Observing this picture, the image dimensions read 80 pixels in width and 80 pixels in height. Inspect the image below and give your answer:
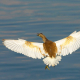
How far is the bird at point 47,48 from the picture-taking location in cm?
1154

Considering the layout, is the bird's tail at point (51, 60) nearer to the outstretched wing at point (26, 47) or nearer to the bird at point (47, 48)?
the bird at point (47, 48)

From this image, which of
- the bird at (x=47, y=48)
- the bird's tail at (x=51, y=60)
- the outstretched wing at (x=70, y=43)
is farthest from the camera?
the outstretched wing at (x=70, y=43)

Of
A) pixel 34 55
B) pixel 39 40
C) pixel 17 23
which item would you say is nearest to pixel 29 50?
pixel 34 55

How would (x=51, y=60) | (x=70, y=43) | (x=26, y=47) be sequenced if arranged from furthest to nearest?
(x=70, y=43)
(x=26, y=47)
(x=51, y=60)

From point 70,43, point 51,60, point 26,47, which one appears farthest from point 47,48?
point 70,43

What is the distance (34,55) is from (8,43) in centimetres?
90

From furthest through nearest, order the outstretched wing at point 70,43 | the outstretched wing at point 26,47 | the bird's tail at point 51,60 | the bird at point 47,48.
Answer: the outstretched wing at point 70,43, the outstretched wing at point 26,47, the bird at point 47,48, the bird's tail at point 51,60

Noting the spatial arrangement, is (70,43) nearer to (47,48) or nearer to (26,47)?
(47,48)

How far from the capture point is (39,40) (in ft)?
52.7

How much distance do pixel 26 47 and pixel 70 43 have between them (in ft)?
4.71

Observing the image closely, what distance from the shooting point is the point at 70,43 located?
12.3 m

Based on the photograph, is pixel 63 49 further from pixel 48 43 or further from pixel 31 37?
pixel 31 37

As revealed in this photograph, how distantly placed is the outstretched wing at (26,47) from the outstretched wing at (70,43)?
0.63 meters

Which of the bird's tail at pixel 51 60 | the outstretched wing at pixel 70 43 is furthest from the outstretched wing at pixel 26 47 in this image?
the outstretched wing at pixel 70 43
